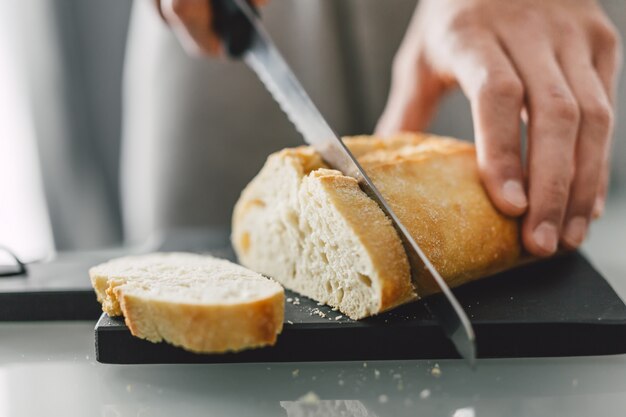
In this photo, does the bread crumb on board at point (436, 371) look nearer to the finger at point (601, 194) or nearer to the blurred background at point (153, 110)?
the finger at point (601, 194)

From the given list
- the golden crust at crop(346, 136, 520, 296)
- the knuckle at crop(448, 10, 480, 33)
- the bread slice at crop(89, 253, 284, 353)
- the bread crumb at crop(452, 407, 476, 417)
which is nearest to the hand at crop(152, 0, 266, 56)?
the knuckle at crop(448, 10, 480, 33)

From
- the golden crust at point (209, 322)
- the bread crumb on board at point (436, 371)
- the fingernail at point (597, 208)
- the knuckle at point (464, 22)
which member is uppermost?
the knuckle at point (464, 22)

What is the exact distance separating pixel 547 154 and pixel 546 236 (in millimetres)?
207

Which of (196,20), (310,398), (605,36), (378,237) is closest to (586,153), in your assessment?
(605,36)

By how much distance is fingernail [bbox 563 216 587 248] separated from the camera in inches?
75.0

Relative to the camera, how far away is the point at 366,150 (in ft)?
6.44

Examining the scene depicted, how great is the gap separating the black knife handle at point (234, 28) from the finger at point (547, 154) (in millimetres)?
859

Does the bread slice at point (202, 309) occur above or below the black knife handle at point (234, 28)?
below

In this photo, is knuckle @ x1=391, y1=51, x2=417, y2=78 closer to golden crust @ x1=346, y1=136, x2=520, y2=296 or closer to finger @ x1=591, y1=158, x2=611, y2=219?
golden crust @ x1=346, y1=136, x2=520, y2=296

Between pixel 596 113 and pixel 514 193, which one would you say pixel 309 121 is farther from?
pixel 596 113

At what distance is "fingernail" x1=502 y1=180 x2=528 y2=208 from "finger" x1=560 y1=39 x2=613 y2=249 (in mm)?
178

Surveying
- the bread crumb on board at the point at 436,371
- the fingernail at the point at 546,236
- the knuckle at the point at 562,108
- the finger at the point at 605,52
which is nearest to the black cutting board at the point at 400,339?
the bread crumb on board at the point at 436,371

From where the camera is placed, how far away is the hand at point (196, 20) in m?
2.36

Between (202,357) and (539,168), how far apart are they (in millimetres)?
954
